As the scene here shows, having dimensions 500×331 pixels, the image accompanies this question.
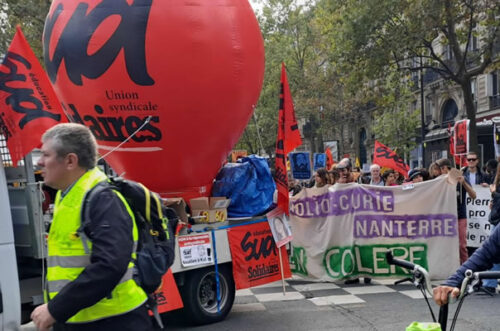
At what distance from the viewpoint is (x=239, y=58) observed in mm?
7020

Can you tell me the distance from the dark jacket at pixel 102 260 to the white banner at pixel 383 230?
22.7 feet

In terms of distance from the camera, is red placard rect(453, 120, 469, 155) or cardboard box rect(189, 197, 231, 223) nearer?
cardboard box rect(189, 197, 231, 223)

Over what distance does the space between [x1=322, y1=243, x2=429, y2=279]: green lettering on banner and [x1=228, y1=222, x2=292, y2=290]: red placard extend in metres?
1.87

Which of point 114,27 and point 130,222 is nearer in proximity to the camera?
point 130,222

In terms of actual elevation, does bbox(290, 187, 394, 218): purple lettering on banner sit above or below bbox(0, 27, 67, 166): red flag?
below

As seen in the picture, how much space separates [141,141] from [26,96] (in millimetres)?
1579

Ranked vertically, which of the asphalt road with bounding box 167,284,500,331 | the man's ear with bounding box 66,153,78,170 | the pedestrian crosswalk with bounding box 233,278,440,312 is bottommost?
the pedestrian crosswalk with bounding box 233,278,440,312

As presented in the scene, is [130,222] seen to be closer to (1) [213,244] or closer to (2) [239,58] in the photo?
(1) [213,244]

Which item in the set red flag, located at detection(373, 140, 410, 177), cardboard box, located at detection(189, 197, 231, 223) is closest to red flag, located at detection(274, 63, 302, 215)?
cardboard box, located at detection(189, 197, 231, 223)

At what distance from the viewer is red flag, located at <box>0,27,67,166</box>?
5203 millimetres

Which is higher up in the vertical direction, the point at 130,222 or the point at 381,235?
the point at 130,222

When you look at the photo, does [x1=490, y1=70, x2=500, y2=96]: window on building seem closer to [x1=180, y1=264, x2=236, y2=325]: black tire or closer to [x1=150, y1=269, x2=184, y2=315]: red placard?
[x1=180, y1=264, x2=236, y2=325]: black tire

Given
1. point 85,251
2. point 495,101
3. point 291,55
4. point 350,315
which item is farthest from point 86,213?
point 291,55

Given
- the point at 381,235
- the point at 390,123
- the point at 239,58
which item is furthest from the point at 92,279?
the point at 390,123
